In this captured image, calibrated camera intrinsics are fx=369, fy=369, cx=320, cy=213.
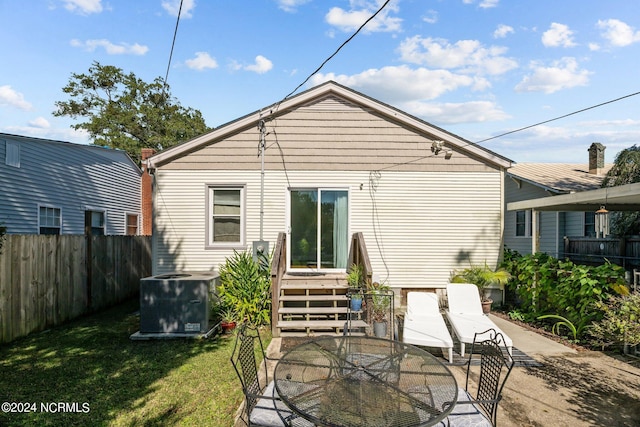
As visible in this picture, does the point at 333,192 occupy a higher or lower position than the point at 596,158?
lower

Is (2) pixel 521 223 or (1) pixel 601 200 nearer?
(1) pixel 601 200

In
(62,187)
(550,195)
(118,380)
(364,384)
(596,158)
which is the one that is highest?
(596,158)

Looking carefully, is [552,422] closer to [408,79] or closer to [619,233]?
[619,233]

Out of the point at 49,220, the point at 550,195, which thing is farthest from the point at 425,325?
the point at 49,220

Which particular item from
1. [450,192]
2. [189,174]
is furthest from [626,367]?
[189,174]

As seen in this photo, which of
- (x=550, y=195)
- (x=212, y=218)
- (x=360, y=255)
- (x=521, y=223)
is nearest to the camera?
(x=360, y=255)

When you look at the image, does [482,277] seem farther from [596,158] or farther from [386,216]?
[596,158]

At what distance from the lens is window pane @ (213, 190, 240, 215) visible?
340 inches

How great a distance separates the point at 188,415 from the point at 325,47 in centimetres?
568

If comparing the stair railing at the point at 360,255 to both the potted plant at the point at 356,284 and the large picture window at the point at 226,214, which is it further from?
the large picture window at the point at 226,214

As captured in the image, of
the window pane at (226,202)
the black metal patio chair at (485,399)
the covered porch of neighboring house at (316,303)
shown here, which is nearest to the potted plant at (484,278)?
the covered porch of neighboring house at (316,303)

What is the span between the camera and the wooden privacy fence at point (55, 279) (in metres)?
5.91

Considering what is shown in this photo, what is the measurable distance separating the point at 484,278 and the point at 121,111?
31.1 m

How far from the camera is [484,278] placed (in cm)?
813
